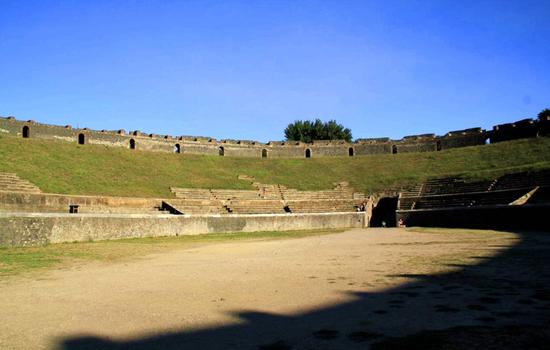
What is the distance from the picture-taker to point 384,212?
1506 inches

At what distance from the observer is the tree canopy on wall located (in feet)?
246

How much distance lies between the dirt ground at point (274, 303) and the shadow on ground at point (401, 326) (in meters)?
0.01

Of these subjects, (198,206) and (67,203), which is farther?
(198,206)

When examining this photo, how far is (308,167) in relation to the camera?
163 feet

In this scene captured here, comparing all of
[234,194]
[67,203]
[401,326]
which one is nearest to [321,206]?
[234,194]

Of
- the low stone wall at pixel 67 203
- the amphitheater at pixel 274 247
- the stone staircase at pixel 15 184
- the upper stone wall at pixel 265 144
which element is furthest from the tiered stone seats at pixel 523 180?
the stone staircase at pixel 15 184

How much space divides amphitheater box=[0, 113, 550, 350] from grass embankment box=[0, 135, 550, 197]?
27cm

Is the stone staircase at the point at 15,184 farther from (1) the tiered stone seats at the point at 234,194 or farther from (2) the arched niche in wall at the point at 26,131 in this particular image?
(2) the arched niche in wall at the point at 26,131

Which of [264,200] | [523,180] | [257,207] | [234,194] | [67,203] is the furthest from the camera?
[234,194]

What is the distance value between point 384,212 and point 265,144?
841 inches

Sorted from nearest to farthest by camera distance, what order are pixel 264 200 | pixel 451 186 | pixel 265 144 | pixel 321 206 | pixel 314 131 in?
pixel 451 186, pixel 264 200, pixel 321 206, pixel 265 144, pixel 314 131

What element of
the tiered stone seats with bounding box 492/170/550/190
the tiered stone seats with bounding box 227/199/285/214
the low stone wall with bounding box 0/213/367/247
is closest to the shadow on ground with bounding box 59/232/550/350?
the low stone wall with bounding box 0/213/367/247

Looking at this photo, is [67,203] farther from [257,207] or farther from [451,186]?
[451,186]

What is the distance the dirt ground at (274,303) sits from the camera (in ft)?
15.1
